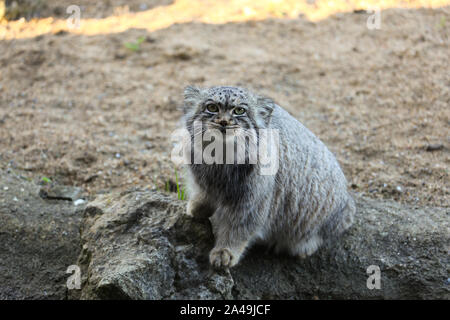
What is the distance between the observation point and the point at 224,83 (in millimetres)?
7031

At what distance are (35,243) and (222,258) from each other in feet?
6.11

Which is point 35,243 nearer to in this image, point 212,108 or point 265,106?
point 212,108

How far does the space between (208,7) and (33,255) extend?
660 centimetres

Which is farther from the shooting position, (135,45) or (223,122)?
(135,45)

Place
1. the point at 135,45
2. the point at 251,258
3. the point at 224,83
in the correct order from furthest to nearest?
the point at 135,45
the point at 224,83
the point at 251,258

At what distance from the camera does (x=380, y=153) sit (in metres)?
5.59

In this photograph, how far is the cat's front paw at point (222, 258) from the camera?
3.66 m

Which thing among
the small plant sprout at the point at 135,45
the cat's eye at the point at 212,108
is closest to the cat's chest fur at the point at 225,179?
the cat's eye at the point at 212,108

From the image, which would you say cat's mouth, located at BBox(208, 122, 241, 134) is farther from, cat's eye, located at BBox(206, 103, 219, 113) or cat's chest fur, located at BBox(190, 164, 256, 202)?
cat's chest fur, located at BBox(190, 164, 256, 202)

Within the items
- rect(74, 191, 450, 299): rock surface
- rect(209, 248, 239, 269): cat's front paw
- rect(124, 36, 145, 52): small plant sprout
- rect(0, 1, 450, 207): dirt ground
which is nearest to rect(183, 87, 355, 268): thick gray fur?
rect(209, 248, 239, 269): cat's front paw

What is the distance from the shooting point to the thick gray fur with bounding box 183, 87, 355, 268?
3633 mm

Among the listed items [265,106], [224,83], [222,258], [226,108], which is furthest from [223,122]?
[224,83]
